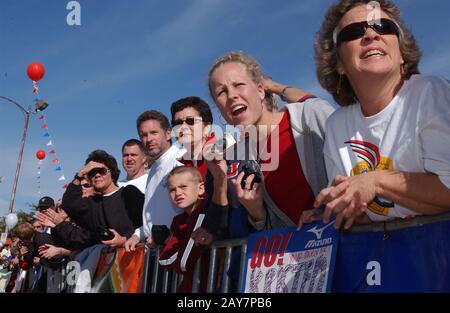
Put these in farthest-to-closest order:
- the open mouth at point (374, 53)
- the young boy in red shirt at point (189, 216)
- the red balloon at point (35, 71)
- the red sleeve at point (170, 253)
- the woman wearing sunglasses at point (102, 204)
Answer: the red balloon at point (35, 71) < the woman wearing sunglasses at point (102, 204) < the red sleeve at point (170, 253) < the young boy in red shirt at point (189, 216) < the open mouth at point (374, 53)

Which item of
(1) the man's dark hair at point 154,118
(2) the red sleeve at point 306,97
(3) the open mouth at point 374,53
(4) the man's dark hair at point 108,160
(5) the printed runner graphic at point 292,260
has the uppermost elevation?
(1) the man's dark hair at point 154,118

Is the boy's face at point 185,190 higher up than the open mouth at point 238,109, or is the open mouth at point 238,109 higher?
the open mouth at point 238,109

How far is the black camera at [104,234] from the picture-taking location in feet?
15.4

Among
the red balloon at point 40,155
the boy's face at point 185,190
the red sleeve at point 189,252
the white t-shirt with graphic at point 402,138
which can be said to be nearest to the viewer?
the white t-shirt with graphic at point 402,138

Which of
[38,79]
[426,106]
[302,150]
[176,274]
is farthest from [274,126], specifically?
[38,79]

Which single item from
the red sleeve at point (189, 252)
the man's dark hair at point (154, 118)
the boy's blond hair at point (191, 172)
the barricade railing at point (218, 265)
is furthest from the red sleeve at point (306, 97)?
the man's dark hair at point (154, 118)

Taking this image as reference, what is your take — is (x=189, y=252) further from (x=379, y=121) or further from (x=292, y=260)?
(x=379, y=121)

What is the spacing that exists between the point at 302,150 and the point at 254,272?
30.3 inches

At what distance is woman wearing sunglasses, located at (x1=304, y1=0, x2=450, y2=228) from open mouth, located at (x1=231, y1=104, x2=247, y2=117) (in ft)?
2.14

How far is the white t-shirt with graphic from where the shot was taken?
1.92m

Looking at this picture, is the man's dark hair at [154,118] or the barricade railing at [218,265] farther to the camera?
the man's dark hair at [154,118]

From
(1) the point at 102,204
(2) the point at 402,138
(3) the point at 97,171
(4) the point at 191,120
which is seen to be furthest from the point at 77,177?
(2) the point at 402,138

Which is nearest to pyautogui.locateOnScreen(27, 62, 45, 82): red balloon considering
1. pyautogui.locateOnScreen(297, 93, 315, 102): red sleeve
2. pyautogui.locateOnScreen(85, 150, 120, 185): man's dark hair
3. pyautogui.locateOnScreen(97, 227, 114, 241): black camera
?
pyautogui.locateOnScreen(85, 150, 120, 185): man's dark hair

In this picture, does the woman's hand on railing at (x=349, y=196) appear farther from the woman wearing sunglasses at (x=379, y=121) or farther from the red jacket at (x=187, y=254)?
the red jacket at (x=187, y=254)
